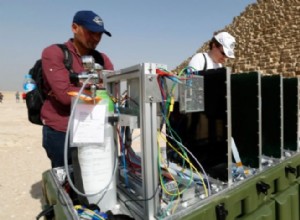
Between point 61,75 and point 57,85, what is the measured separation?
10 cm

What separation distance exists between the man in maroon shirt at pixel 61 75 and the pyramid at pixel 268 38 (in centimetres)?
2718

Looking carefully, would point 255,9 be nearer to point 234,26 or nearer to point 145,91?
point 234,26

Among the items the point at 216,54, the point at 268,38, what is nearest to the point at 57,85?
the point at 216,54

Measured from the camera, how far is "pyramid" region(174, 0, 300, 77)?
30.2 meters

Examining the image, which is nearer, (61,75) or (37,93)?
(61,75)

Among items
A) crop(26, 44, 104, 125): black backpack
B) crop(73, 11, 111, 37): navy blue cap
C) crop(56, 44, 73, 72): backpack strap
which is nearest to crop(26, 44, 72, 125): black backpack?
crop(26, 44, 104, 125): black backpack

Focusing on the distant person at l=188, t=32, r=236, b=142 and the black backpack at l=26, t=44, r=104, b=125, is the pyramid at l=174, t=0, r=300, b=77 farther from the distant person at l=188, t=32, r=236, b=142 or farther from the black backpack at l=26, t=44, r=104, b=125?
the black backpack at l=26, t=44, r=104, b=125

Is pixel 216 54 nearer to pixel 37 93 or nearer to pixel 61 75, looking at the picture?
pixel 61 75

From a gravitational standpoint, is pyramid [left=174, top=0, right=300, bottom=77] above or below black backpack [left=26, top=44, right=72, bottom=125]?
above

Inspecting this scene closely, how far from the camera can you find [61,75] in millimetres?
1753

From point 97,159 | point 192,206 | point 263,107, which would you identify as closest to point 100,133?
point 97,159

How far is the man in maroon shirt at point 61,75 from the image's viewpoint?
67.6 inches

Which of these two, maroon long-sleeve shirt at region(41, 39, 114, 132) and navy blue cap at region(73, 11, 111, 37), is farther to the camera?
navy blue cap at region(73, 11, 111, 37)

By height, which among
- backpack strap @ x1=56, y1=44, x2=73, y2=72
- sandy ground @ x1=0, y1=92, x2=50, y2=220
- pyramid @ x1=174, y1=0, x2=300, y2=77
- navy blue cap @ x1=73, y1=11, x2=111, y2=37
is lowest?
sandy ground @ x1=0, y1=92, x2=50, y2=220
